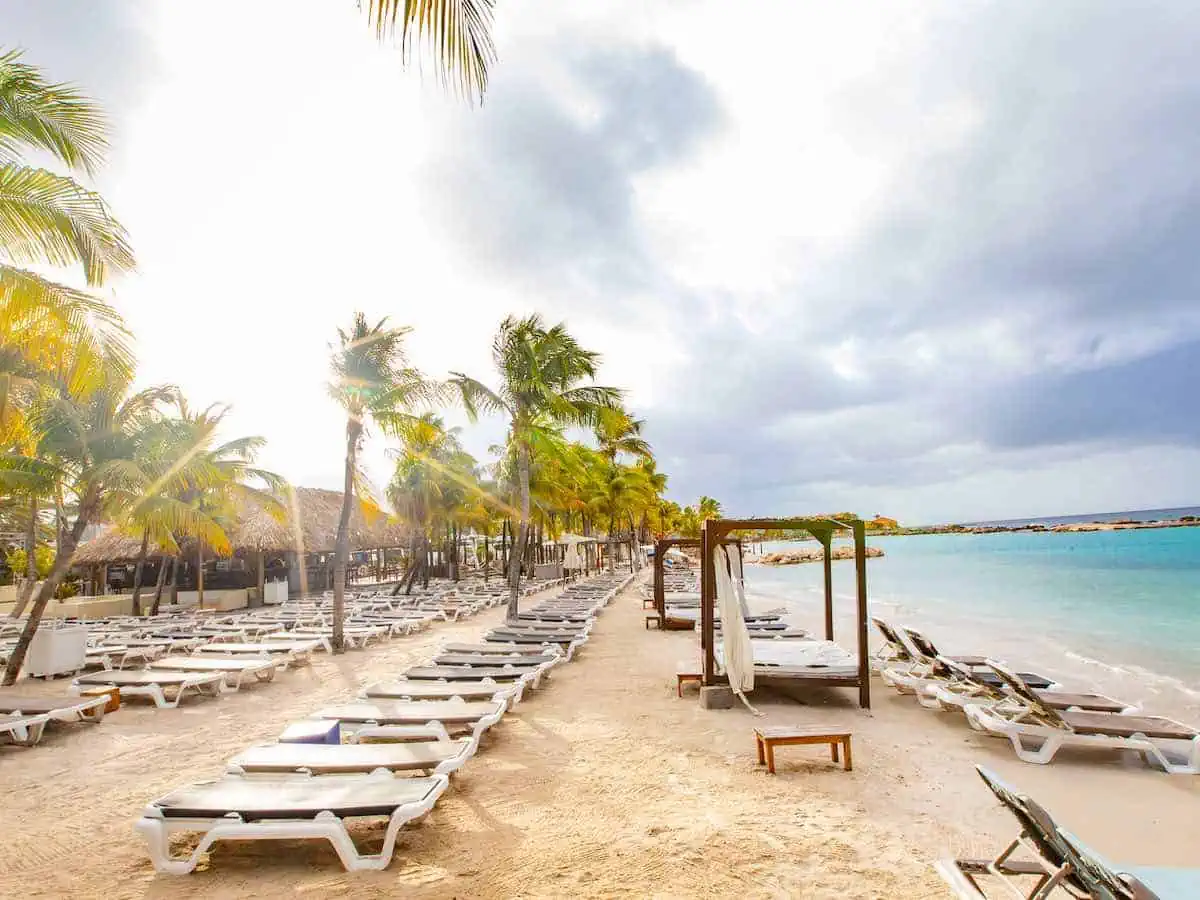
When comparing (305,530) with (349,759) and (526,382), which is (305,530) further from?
(349,759)

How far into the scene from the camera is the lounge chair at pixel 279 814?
335 centimetres

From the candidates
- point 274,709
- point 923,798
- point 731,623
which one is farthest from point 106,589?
point 923,798

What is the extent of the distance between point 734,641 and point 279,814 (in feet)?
15.5

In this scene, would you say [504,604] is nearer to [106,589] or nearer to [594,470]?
[594,470]

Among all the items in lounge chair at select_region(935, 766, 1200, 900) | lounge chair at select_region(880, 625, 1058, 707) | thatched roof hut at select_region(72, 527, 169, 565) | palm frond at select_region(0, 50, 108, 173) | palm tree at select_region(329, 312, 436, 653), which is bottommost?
lounge chair at select_region(880, 625, 1058, 707)

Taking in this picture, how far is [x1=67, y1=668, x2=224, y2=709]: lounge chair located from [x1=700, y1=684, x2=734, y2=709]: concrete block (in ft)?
19.2

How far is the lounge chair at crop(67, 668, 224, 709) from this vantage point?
7418mm

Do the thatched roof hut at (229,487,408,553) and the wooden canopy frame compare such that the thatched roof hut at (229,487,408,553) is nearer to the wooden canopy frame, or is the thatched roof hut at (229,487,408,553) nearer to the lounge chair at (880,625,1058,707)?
the wooden canopy frame

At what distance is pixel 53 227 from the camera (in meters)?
6.02

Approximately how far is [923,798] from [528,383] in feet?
34.8

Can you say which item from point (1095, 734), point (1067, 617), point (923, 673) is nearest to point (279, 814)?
point (1095, 734)

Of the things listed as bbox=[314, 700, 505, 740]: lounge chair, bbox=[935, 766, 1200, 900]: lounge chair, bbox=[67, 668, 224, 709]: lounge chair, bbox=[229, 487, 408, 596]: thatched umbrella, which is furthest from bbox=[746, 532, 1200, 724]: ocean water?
bbox=[229, 487, 408, 596]: thatched umbrella

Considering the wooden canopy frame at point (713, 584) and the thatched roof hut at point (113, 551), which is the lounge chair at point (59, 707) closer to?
the wooden canopy frame at point (713, 584)

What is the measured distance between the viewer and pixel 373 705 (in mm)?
5961
